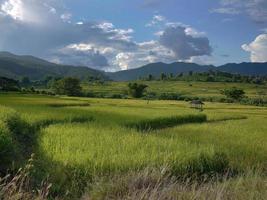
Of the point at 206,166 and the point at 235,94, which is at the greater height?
the point at 206,166

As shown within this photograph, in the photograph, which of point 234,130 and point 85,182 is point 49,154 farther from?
point 234,130

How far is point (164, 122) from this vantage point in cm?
2972

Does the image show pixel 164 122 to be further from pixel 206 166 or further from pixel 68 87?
pixel 68 87

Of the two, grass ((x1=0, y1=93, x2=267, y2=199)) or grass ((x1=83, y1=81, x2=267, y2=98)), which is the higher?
grass ((x1=0, y1=93, x2=267, y2=199))

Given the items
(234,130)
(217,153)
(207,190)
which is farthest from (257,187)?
(234,130)

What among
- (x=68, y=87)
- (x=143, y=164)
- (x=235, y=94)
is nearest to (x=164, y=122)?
(x=143, y=164)

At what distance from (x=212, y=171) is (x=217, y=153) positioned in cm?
167

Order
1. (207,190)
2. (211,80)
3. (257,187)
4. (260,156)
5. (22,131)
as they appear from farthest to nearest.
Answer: (211,80) → (22,131) → (260,156) → (257,187) → (207,190)

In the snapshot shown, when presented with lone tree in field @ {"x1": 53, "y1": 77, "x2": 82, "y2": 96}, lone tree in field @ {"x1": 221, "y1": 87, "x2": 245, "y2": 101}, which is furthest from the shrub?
lone tree in field @ {"x1": 53, "y1": 77, "x2": 82, "y2": 96}

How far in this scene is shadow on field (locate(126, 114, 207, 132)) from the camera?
86.1 feet

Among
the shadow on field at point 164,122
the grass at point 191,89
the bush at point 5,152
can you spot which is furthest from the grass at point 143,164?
the grass at point 191,89

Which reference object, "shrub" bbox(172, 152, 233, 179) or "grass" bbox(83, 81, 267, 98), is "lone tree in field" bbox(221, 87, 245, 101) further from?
"shrub" bbox(172, 152, 233, 179)

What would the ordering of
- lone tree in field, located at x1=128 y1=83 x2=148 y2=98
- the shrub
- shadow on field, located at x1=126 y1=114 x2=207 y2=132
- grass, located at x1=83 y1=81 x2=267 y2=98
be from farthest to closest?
grass, located at x1=83 y1=81 x2=267 y2=98, lone tree in field, located at x1=128 y1=83 x2=148 y2=98, shadow on field, located at x1=126 y1=114 x2=207 y2=132, the shrub

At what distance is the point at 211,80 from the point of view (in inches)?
7195
